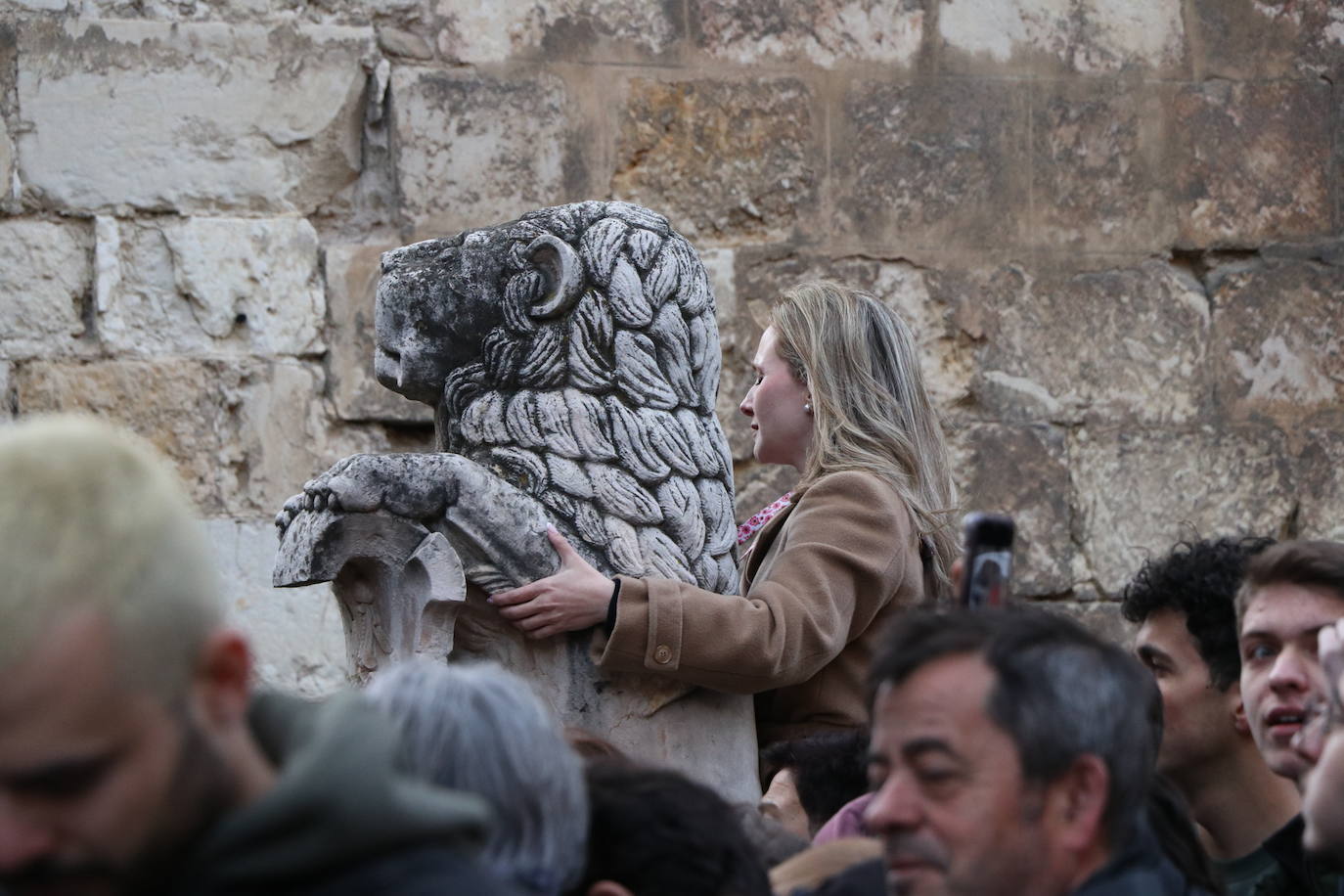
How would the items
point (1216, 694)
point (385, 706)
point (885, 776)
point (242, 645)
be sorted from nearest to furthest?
point (242, 645)
point (385, 706)
point (885, 776)
point (1216, 694)

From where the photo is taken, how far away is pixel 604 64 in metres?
5.23

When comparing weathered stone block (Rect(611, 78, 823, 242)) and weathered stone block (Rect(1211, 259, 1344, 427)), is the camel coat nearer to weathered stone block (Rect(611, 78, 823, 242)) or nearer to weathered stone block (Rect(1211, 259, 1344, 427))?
weathered stone block (Rect(611, 78, 823, 242))

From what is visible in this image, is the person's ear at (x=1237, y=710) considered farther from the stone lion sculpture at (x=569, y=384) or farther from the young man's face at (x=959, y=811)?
the young man's face at (x=959, y=811)

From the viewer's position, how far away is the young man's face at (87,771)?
1487mm

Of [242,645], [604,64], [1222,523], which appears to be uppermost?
[604,64]

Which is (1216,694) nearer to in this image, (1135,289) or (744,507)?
(744,507)

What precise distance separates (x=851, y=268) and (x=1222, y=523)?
1.15 meters

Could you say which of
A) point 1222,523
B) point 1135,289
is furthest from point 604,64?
point 1222,523

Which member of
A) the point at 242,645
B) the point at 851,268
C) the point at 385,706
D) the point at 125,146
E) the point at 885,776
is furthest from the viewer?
the point at 851,268

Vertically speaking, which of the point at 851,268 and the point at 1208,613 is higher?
the point at 851,268

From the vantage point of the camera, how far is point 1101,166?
18.0 feet

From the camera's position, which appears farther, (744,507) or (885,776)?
(744,507)

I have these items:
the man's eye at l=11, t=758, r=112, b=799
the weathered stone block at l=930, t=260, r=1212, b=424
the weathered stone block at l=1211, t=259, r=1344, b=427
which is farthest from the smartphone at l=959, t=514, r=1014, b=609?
the weathered stone block at l=1211, t=259, r=1344, b=427

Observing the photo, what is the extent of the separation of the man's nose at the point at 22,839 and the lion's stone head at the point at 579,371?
1.83 meters
